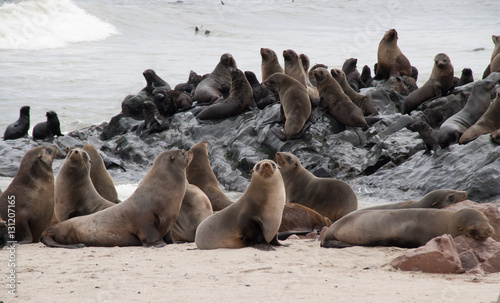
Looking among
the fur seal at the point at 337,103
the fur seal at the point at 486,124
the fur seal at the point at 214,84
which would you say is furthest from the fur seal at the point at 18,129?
the fur seal at the point at 486,124

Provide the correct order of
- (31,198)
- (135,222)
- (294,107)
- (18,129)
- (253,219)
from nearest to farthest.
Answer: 1. (253,219)
2. (135,222)
3. (31,198)
4. (294,107)
5. (18,129)

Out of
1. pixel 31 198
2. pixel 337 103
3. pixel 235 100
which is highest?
pixel 337 103

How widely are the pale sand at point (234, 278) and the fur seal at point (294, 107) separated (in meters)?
6.17

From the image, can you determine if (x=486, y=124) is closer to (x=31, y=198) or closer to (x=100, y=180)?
(x=100, y=180)

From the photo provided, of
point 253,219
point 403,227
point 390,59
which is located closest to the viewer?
point 403,227

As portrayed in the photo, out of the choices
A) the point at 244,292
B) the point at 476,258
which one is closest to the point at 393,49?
the point at 476,258

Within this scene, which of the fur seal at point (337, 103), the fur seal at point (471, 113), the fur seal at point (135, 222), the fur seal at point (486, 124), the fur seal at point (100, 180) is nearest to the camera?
the fur seal at point (135, 222)

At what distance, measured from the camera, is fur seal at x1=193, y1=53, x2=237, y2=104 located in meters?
15.9

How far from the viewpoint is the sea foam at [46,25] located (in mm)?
38281

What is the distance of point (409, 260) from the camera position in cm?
500

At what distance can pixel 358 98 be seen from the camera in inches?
539

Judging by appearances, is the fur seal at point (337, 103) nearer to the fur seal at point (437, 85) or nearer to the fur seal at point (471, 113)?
the fur seal at point (437, 85)

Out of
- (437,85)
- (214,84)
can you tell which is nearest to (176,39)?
(214,84)

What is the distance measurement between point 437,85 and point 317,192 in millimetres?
5999
